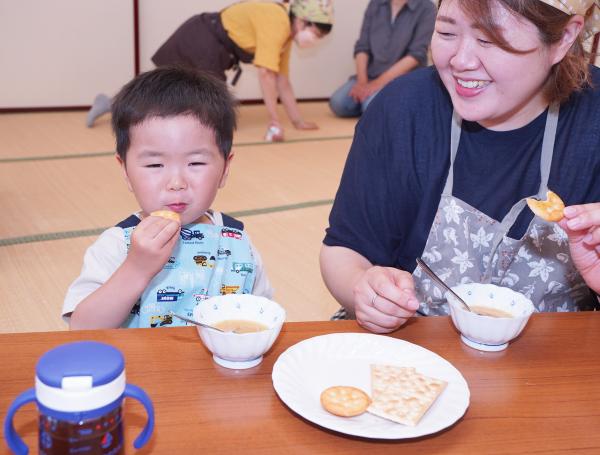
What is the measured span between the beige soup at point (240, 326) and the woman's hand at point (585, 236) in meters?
0.44

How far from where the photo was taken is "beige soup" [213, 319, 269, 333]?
87cm

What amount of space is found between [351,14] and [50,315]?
Answer: 14.1ft

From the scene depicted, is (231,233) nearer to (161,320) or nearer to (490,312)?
(161,320)

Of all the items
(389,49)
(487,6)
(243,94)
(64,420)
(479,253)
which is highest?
(487,6)

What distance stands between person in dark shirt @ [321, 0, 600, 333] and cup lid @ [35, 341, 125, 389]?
67 centimetres

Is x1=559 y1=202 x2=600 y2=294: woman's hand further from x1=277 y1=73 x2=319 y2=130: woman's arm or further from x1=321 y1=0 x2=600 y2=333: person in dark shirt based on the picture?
x1=277 y1=73 x2=319 y2=130: woman's arm

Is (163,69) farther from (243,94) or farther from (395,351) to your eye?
(243,94)

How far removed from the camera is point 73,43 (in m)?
4.72

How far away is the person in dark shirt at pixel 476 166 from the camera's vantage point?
1.12 m

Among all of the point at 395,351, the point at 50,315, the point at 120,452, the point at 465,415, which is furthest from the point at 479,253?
the point at 50,315

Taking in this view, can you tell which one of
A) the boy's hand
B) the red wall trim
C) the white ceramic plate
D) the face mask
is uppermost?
the boy's hand

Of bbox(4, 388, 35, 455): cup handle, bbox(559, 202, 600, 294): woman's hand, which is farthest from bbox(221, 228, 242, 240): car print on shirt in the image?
bbox(4, 388, 35, 455): cup handle

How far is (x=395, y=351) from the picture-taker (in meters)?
0.89

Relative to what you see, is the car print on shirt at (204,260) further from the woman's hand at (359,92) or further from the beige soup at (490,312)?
the woman's hand at (359,92)
